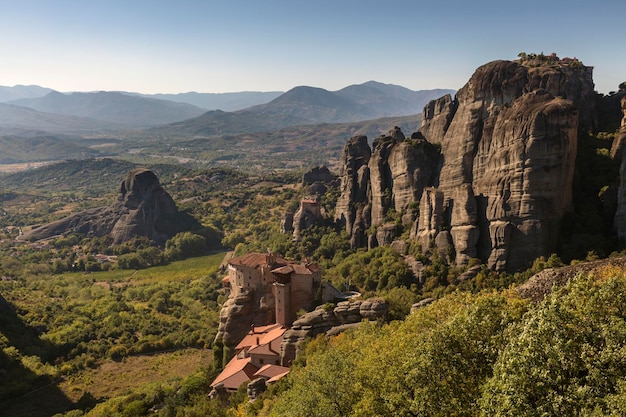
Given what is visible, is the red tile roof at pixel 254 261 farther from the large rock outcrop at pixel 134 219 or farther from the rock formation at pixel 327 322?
the large rock outcrop at pixel 134 219

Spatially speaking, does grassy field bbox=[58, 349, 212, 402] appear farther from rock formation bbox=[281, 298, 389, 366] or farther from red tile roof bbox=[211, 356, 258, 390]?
rock formation bbox=[281, 298, 389, 366]

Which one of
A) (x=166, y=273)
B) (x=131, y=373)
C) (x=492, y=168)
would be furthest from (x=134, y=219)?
(x=492, y=168)

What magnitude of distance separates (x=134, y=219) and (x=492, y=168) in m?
111

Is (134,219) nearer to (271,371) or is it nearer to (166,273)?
(166,273)

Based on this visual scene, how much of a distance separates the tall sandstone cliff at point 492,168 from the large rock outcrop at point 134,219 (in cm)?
→ 7443

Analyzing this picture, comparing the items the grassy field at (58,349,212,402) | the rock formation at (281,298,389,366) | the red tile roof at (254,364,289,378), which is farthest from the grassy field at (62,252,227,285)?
the red tile roof at (254,364,289,378)

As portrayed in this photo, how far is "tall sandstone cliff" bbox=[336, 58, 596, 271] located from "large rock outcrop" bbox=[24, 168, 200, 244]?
74427 millimetres

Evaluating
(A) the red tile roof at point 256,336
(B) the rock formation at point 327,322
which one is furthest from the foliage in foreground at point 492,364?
(A) the red tile roof at point 256,336

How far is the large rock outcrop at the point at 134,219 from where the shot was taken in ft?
433

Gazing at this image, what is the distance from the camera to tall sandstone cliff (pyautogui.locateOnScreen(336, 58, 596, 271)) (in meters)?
45.7

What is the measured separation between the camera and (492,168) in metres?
50.4

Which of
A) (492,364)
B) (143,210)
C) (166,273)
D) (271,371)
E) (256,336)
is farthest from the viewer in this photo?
(143,210)

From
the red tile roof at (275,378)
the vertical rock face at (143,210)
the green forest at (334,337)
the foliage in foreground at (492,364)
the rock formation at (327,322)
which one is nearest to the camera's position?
the foliage in foreground at (492,364)

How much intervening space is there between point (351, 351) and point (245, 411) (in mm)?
11255
